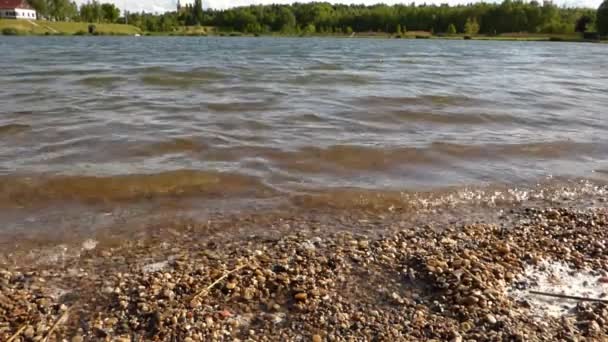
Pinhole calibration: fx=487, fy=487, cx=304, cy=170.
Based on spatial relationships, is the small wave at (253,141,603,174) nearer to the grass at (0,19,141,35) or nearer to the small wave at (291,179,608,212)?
the small wave at (291,179,608,212)

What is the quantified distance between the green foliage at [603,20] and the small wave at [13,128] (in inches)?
4701

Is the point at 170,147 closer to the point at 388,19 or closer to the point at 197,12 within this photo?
the point at 388,19

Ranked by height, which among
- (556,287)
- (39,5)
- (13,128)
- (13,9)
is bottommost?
(556,287)

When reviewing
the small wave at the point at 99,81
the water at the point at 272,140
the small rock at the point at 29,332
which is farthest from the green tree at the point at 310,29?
the small rock at the point at 29,332

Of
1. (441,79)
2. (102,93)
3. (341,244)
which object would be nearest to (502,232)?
(341,244)

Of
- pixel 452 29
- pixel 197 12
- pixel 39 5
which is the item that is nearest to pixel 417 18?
pixel 452 29

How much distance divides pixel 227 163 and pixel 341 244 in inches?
140

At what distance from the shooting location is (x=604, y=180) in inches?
303

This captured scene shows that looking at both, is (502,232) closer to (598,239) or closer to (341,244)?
(598,239)

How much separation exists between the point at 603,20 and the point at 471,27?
4675 cm

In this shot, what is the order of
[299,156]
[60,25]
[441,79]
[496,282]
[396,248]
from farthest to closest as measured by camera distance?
[60,25] → [441,79] → [299,156] → [396,248] → [496,282]

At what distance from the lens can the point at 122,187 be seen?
6965 mm

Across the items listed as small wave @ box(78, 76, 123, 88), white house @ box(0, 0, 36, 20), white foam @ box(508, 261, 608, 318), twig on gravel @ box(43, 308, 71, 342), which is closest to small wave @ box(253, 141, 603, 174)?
white foam @ box(508, 261, 608, 318)

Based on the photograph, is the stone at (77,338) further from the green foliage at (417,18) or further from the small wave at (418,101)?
the green foliage at (417,18)
